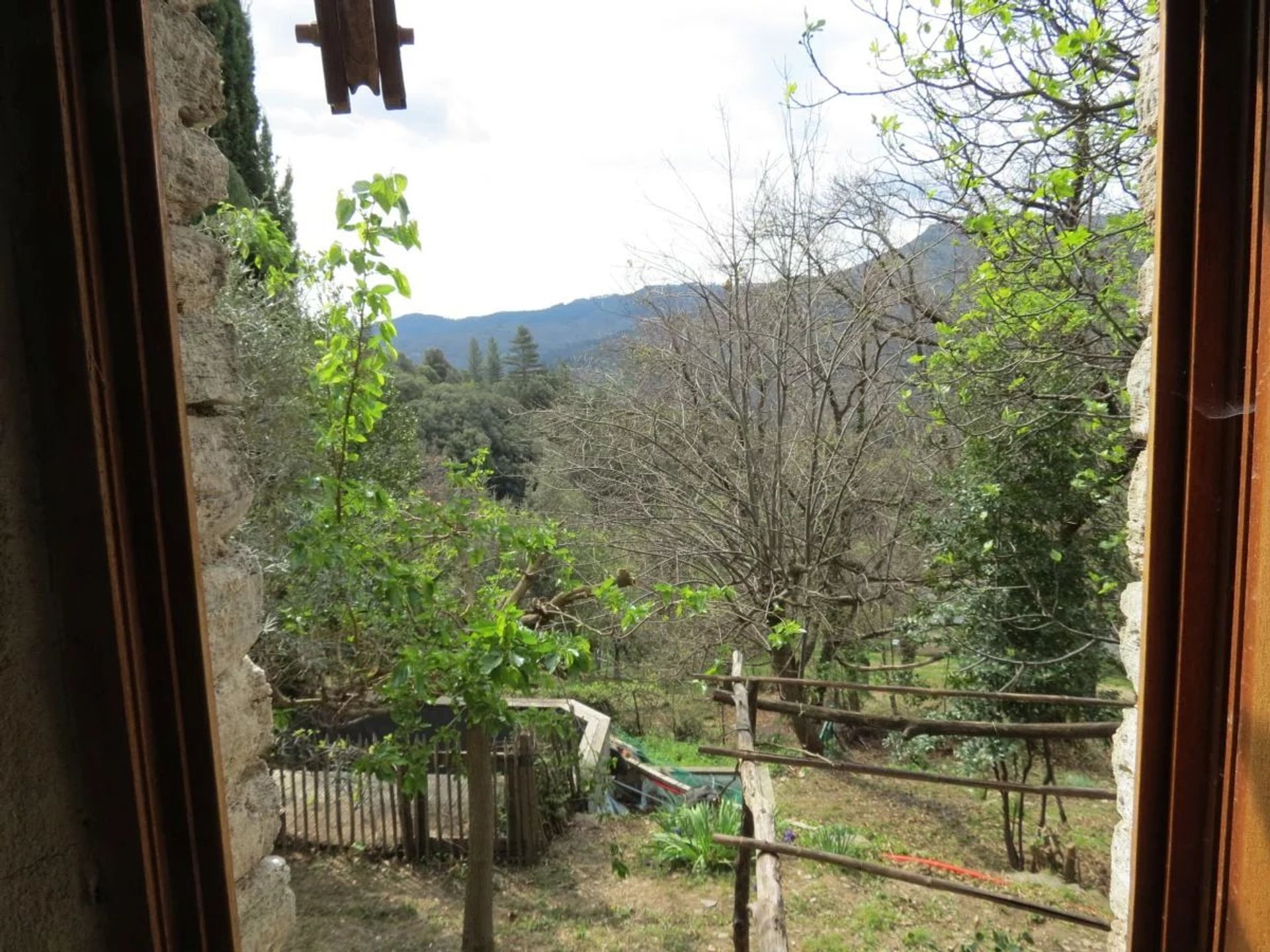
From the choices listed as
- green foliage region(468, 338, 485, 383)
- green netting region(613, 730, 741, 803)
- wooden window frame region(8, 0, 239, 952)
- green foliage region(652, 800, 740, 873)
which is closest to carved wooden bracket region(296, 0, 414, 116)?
wooden window frame region(8, 0, 239, 952)

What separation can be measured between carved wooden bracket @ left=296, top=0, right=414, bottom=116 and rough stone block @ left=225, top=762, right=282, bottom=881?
4.56ft

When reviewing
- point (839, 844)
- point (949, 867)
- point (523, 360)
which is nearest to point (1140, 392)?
point (949, 867)

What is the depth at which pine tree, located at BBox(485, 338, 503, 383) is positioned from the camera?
23406mm

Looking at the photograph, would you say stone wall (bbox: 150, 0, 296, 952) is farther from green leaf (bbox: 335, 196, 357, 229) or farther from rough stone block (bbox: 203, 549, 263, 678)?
green leaf (bbox: 335, 196, 357, 229)

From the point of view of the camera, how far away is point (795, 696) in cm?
786

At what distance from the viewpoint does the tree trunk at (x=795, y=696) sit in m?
7.62

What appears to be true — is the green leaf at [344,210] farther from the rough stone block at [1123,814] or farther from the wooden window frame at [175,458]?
the rough stone block at [1123,814]

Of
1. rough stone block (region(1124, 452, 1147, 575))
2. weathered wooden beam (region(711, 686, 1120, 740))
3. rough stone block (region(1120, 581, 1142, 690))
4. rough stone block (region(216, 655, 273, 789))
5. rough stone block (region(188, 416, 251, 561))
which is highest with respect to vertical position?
rough stone block (region(188, 416, 251, 561))

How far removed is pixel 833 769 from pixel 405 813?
4.38 m

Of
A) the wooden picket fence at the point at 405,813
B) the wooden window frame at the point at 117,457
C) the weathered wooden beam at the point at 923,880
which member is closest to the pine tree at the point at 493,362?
A: the wooden picket fence at the point at 405,813

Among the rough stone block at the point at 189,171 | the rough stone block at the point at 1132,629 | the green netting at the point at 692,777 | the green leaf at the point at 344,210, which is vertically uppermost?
the green leaf at the point at 344,210

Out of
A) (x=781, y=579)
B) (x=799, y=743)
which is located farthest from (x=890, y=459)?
(x=799, y=743)

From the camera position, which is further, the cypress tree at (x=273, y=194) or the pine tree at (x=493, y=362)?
the pine tree at (x=493, y=362)

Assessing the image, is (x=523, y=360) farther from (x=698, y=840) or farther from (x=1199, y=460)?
(x=1199, y=460)
